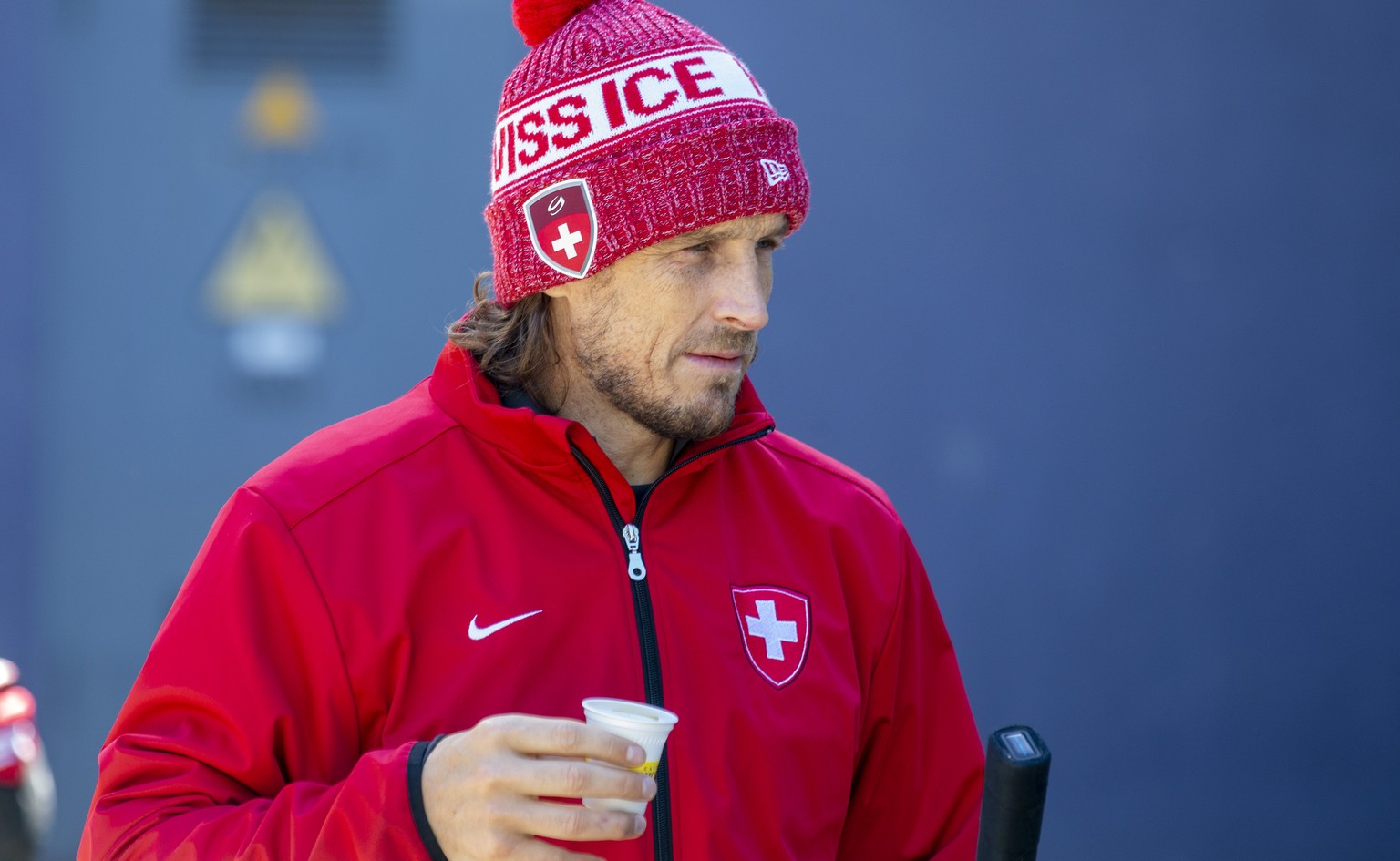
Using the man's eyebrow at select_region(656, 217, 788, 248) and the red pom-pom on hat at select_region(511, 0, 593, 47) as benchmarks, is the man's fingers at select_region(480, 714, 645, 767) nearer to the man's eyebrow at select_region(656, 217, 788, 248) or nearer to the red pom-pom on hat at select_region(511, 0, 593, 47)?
the man's eyebrow at select_region(656, 217, 788, 248)

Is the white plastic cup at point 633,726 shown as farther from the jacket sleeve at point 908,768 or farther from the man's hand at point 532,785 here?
the jacket sleeve at point 908,768

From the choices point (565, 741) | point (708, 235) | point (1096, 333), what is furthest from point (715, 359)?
point (1096, 333)

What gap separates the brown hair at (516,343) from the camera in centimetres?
230

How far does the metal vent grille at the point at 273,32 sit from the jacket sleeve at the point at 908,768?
9.99 feet

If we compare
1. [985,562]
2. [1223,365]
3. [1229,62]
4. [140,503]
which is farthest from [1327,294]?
[140,503]

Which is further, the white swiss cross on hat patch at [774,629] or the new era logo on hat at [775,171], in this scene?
the new era logo on hat at [775,171]

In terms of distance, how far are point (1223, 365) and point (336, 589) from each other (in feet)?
12.2

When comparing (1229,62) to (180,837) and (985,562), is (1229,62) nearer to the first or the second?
(985,562)

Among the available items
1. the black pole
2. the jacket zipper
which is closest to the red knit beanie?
the jacket zipper

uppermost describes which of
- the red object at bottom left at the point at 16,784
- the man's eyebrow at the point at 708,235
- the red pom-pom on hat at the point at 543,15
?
the red pom-pom on hat at the point at 543,15

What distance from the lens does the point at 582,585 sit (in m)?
2.03

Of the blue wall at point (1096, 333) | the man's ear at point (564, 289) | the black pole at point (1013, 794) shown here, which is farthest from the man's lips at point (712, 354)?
the blue wall at point (1096, 333)

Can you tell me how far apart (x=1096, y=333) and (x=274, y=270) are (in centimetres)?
267

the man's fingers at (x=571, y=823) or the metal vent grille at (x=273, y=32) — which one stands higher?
the metal vent grille at (x=273, y=32)
